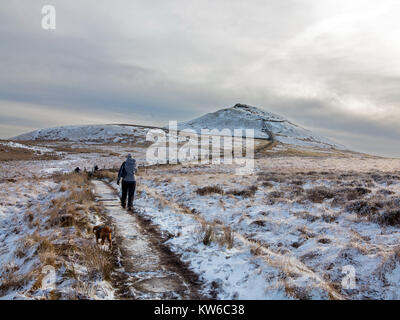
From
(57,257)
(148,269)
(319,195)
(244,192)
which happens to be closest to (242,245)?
(148,269)

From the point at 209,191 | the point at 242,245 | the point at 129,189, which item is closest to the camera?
the point at 242,245

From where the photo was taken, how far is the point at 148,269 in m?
5.92

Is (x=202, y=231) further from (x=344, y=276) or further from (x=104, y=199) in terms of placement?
(x=104, y=199)

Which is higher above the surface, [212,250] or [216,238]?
[216,238]

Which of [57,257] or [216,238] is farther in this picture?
[216,238]

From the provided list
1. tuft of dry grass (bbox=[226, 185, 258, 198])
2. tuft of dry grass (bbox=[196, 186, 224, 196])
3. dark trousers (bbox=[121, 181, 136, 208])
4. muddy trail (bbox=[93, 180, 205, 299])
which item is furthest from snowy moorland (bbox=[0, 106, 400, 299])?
tuft of dry grass (bbox=[196, 186, 224, 196])

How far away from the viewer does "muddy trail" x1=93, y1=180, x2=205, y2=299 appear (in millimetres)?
4965

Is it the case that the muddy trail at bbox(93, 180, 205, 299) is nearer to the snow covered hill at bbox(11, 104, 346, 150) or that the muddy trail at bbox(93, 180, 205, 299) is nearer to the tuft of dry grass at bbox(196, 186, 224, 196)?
the tuft of dry grass at bbox(196, 186, 224, 196)

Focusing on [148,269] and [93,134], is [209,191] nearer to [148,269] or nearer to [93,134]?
[148,269]

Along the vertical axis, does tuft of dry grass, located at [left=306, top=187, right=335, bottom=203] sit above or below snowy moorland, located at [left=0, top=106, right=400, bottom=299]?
above
